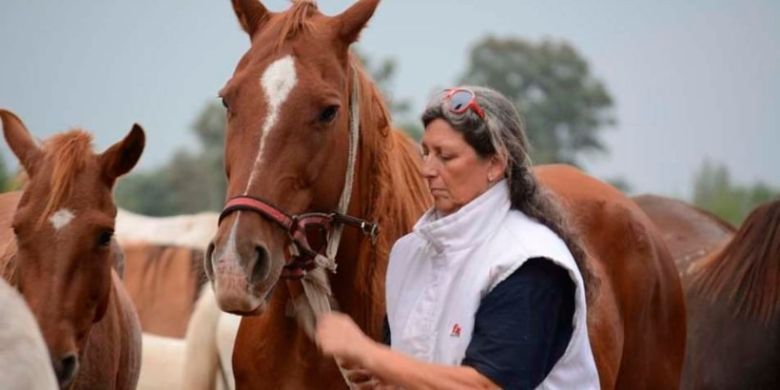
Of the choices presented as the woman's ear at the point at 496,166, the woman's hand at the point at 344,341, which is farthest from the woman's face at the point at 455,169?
the woman's hand at the point at 344,341

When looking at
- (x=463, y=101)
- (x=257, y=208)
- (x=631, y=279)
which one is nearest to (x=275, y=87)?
(x=257, y=208)

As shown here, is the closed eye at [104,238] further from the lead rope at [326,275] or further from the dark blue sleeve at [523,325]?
the dark blue sleeve at [523,325]

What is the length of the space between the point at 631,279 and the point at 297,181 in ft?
7.04

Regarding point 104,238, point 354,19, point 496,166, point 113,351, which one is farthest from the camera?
point 113,351

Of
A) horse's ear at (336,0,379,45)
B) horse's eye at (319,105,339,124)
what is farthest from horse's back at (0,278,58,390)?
horse's ear at (336,0,379,45)

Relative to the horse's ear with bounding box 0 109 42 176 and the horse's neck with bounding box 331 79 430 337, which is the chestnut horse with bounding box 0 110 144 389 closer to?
the horse's ear with bounding box 0 109 42 176

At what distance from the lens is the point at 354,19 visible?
14.7ft

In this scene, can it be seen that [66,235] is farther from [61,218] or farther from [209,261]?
[209,261]

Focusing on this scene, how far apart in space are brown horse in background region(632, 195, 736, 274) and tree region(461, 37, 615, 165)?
79.4 ft

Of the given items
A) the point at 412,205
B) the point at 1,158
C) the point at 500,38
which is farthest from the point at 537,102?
the point at 412,205

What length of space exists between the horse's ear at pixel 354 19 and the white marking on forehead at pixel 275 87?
0.80 feet

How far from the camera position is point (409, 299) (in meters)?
3.75

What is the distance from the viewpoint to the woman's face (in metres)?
3.57

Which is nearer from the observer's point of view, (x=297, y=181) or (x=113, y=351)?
(x=297, y=181)
